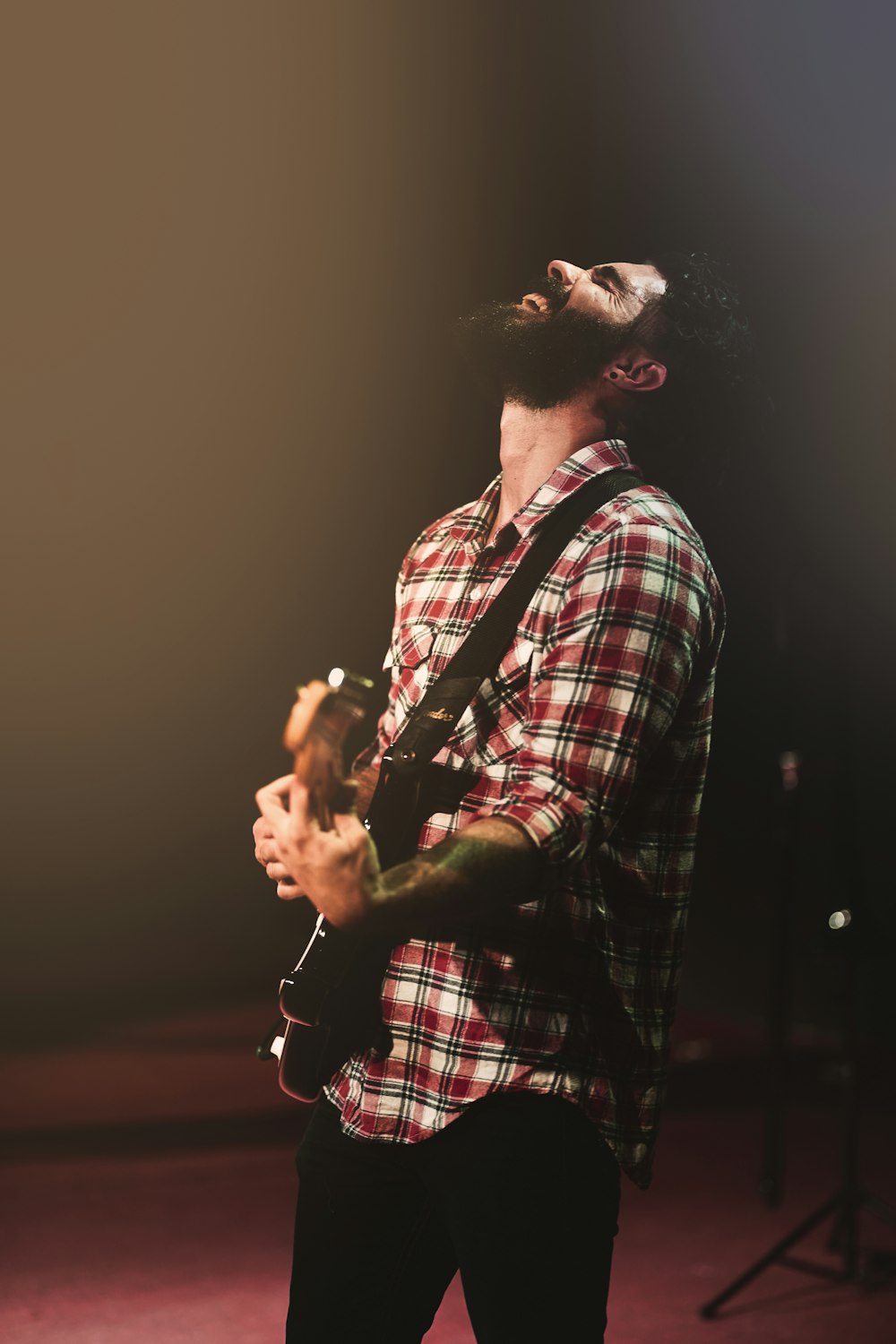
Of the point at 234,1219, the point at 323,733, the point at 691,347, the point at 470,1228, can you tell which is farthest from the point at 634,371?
the point at 234,1219

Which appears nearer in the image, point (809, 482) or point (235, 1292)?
point (235, 1292)

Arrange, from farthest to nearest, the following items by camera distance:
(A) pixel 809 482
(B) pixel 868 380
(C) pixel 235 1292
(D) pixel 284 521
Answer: (D) pixel 284 521 < (A) pixel 809 482 < (B) pixel 868 380 < (C) pixel 235 1292

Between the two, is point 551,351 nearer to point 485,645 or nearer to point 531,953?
point 485,645

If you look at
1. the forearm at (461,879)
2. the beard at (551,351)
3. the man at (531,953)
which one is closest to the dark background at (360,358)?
the beard at (551,351)

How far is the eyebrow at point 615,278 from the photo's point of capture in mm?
1433

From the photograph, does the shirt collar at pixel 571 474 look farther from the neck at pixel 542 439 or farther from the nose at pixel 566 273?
the nose at pixel 566 273

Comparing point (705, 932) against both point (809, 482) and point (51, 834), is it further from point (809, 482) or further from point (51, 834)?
point (51, 834)

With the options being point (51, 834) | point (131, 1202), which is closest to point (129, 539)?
point (51, 834)

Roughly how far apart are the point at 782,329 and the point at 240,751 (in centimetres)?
357

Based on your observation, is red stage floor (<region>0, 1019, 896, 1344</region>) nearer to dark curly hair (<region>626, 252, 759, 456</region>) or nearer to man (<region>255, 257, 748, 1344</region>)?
man (<region>255, 257, 748, 1344</region>)

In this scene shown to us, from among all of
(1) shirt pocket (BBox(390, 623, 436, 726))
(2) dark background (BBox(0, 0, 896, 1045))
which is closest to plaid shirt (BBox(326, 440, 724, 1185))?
(1) shirt pocket (BBox(390, 623, 436, 726))

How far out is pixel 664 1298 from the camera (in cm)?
298

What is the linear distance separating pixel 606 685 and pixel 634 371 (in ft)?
1.61

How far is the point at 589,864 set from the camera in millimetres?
1202
